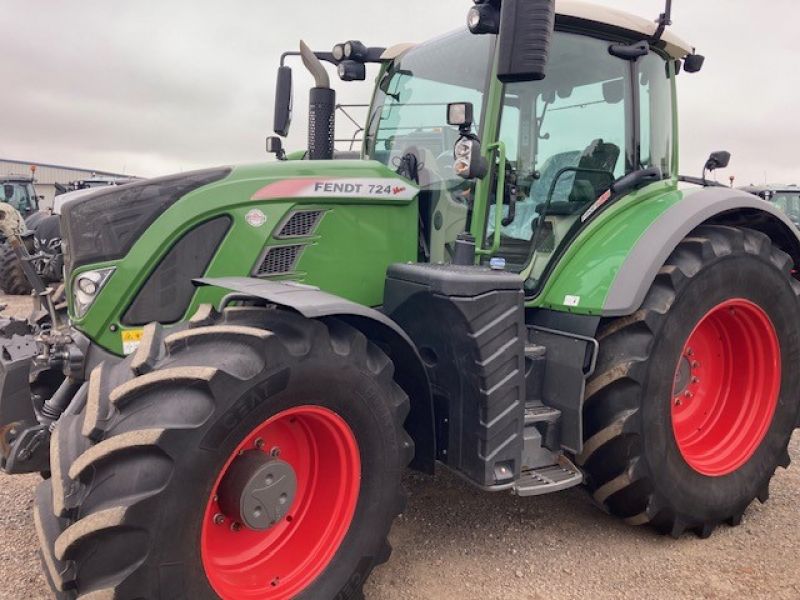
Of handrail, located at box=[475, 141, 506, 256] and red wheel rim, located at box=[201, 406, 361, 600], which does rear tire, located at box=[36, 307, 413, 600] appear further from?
handrail, located at box=[475, 141, 506, 256]

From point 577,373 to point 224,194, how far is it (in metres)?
1.66

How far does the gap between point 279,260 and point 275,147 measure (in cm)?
164

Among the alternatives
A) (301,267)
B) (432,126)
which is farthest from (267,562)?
(432,126)

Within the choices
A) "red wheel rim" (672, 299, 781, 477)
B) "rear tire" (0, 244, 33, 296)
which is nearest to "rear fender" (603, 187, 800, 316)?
"red wheel rim" (672, 299, 781, 477)

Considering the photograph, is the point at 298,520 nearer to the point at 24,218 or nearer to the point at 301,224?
the point at 301,224

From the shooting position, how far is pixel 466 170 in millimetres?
2771

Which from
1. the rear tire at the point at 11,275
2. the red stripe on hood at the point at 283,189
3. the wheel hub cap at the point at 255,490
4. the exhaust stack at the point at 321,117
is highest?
the exhaust stack at the point at 321,117

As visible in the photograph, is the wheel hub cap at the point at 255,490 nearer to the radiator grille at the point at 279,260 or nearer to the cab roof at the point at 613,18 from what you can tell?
the radiator grille at the point at 279,260

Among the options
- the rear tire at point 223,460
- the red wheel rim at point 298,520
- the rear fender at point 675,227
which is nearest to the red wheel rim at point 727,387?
the rear fender at point 675,227

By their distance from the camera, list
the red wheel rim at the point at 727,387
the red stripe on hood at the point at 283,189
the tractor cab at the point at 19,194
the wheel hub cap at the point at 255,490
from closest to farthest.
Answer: the wheel hub cap at the point at 255,490
the red stripe on hood at the point at 283,189
the red wheel rim at the point at 727,387
the tractor cab at the point at 19,194

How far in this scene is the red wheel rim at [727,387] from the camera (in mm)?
3311

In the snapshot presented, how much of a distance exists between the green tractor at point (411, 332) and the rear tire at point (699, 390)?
0.05ft

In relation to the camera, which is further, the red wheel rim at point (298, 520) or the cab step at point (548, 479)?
the cab step at point (548, 479)

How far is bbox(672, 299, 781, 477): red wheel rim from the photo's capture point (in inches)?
130
